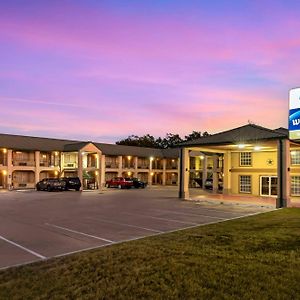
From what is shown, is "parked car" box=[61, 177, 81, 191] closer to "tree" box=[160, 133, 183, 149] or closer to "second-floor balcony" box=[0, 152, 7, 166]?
"second-floor balcony" box=[0, 152, 7, 166]

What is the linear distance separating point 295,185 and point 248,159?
5.53 metres

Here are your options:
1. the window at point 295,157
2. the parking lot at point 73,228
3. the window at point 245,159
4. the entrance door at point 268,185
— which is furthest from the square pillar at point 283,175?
the window at point 245,159

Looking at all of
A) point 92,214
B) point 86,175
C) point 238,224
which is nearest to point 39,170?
point 86,175

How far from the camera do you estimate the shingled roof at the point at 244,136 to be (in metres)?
25.3

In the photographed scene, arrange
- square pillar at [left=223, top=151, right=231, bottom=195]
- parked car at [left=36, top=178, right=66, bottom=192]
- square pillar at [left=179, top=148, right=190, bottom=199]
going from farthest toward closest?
1. parked car at [left=36, top=178, right=66, bottom=192]
2. square pillar at [left=223, top=151, right=231, bottom=195]
3. square pillar at [left=179, top=148, right=190, bottom=199]

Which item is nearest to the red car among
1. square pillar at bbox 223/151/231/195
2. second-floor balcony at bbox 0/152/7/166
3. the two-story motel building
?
the two-story motel building

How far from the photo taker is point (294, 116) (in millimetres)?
15195

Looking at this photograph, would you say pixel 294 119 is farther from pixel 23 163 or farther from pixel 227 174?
pixel 23 163

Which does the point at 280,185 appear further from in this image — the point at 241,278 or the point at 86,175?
the point at 86,175

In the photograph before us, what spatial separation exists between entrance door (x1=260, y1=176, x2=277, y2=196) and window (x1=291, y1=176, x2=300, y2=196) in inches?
82.8

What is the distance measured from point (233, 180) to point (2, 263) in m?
29.8

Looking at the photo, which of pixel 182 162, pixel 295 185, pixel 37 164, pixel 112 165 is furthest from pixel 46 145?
pixel 295 185

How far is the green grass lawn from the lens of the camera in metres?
6.36

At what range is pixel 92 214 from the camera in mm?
19391
